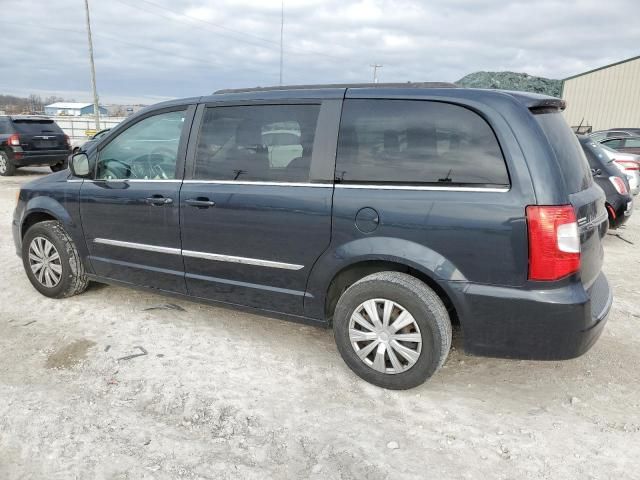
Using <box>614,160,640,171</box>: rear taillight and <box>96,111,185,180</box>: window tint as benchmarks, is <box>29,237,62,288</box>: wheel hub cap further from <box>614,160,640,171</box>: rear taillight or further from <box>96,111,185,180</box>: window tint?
<box>614,160,640,171</box>: rear taillight

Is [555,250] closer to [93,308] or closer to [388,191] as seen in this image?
[388,191]

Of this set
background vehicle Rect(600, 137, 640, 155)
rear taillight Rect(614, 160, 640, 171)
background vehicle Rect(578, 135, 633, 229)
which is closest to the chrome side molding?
background vehicle Rect(578, 135, 633, 229)

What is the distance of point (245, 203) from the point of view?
3.16 meters

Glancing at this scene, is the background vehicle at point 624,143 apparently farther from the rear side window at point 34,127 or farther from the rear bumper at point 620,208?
the rear side window at point 34,127

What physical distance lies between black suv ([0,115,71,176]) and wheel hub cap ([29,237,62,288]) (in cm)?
1019

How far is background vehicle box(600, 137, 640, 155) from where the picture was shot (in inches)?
494

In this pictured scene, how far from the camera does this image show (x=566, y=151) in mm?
2699

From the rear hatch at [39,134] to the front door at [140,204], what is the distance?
10797 millimetres

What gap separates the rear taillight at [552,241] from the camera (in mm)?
2404

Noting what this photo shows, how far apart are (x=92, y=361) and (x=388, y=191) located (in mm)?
2252

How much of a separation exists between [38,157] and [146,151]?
1104 cm

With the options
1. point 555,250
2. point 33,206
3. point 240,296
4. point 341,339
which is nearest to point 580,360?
point 555,250

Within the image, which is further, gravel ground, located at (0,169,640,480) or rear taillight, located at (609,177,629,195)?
rear taillight, located at (609,177,629,195)

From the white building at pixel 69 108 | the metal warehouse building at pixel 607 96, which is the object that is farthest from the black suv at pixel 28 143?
the white building at pixel 69 108
